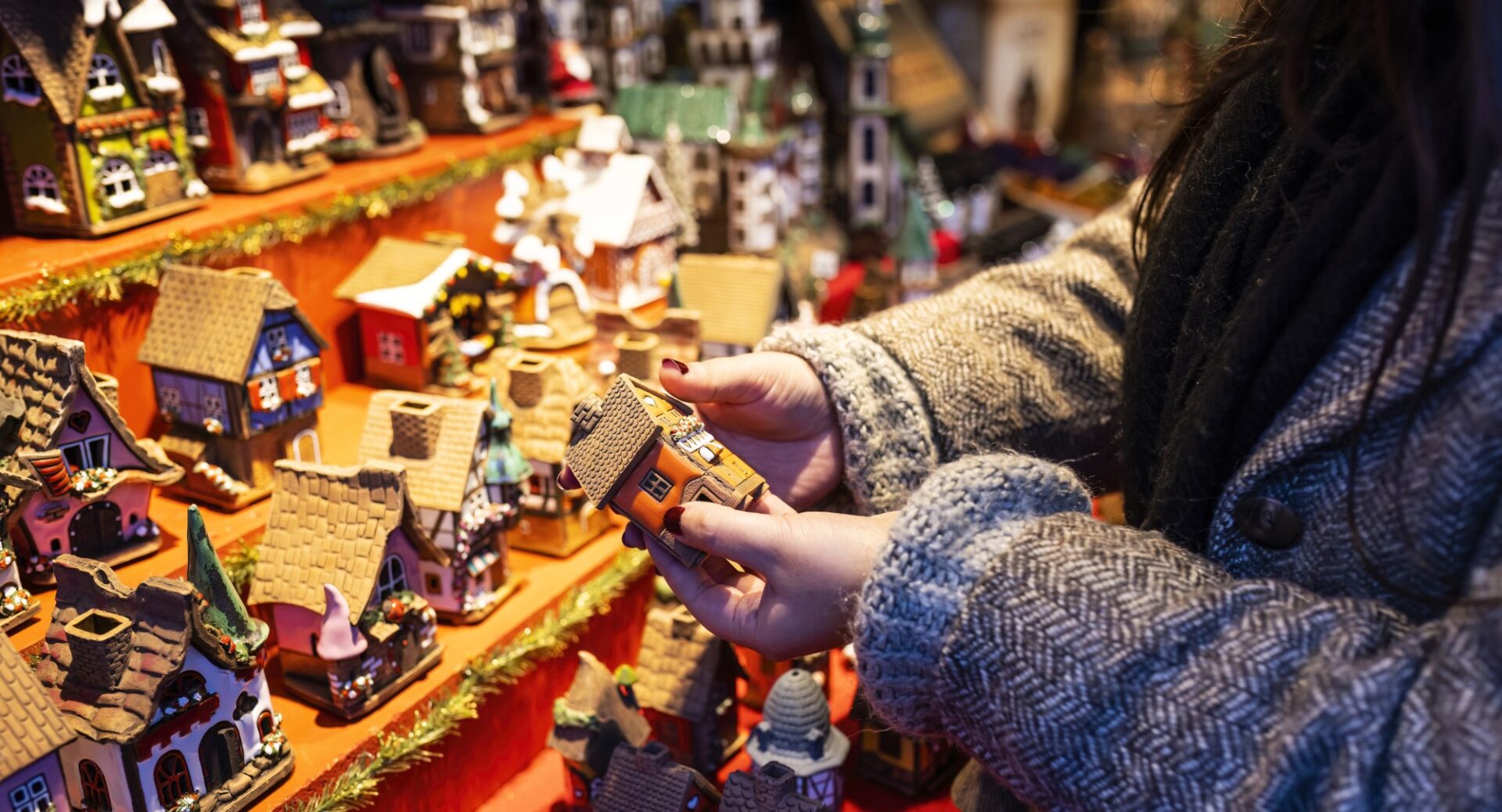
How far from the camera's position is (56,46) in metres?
1.45

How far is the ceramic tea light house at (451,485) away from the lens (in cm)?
140

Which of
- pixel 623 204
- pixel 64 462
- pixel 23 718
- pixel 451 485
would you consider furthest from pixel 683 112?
pixel 23 718

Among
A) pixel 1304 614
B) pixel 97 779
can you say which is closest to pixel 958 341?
pixel 1304 614

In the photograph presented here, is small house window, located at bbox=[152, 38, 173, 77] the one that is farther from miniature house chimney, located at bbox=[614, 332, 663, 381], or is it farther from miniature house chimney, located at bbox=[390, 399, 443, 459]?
miniature house chimney, located at bbox=[614, 332, 663, 381]

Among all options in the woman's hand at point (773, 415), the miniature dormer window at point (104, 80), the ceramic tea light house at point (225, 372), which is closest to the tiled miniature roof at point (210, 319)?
the ceramic tea light house at point (225, 372)

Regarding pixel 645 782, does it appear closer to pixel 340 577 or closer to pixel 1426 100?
pixel 340 577

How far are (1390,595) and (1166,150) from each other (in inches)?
19.1

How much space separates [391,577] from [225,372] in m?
0.32

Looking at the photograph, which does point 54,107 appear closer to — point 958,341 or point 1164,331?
point 958,341

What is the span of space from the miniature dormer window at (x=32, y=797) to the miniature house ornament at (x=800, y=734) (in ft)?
2.22

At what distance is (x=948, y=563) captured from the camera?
2.73ft

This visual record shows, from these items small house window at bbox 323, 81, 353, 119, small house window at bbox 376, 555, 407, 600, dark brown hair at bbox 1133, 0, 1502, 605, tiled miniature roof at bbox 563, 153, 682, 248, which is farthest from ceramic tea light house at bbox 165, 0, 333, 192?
dark brown hair at bbox 1133, 0, 1502, 605

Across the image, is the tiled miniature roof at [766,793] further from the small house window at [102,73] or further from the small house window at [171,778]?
the small house window at [102,73]

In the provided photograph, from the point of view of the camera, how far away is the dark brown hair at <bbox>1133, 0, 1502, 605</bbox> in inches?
26.3
